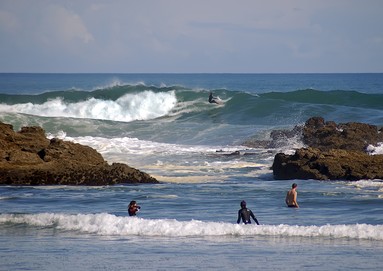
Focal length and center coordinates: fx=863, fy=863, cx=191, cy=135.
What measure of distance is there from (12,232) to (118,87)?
1812 inches

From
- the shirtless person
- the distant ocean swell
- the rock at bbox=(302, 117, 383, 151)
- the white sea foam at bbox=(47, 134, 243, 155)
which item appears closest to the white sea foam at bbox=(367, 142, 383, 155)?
the rock at bbox=(302, 117, 383, 151)

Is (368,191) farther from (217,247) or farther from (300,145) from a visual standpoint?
(300,145)

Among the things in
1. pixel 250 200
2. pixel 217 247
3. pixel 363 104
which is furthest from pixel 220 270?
pixel 363 104

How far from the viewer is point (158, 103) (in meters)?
58.2

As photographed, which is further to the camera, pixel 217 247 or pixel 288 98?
pixel 288 98

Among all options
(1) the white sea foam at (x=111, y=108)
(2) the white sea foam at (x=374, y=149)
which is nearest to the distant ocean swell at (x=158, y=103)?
(1) the white sea foam at (x=111, y=108)

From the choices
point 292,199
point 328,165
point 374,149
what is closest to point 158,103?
point 374,149

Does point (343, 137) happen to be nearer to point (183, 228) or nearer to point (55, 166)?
point (55, 166)

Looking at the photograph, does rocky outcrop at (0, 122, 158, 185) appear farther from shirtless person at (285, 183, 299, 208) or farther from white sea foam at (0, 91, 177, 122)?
white sea foam at (0, 91, 177, 122)

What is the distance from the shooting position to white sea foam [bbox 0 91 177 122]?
56.1 metres

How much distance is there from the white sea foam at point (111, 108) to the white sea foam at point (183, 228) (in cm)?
3699

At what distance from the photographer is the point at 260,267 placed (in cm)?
1363

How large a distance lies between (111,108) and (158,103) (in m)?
3.19

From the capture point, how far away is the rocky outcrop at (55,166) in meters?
23.2
